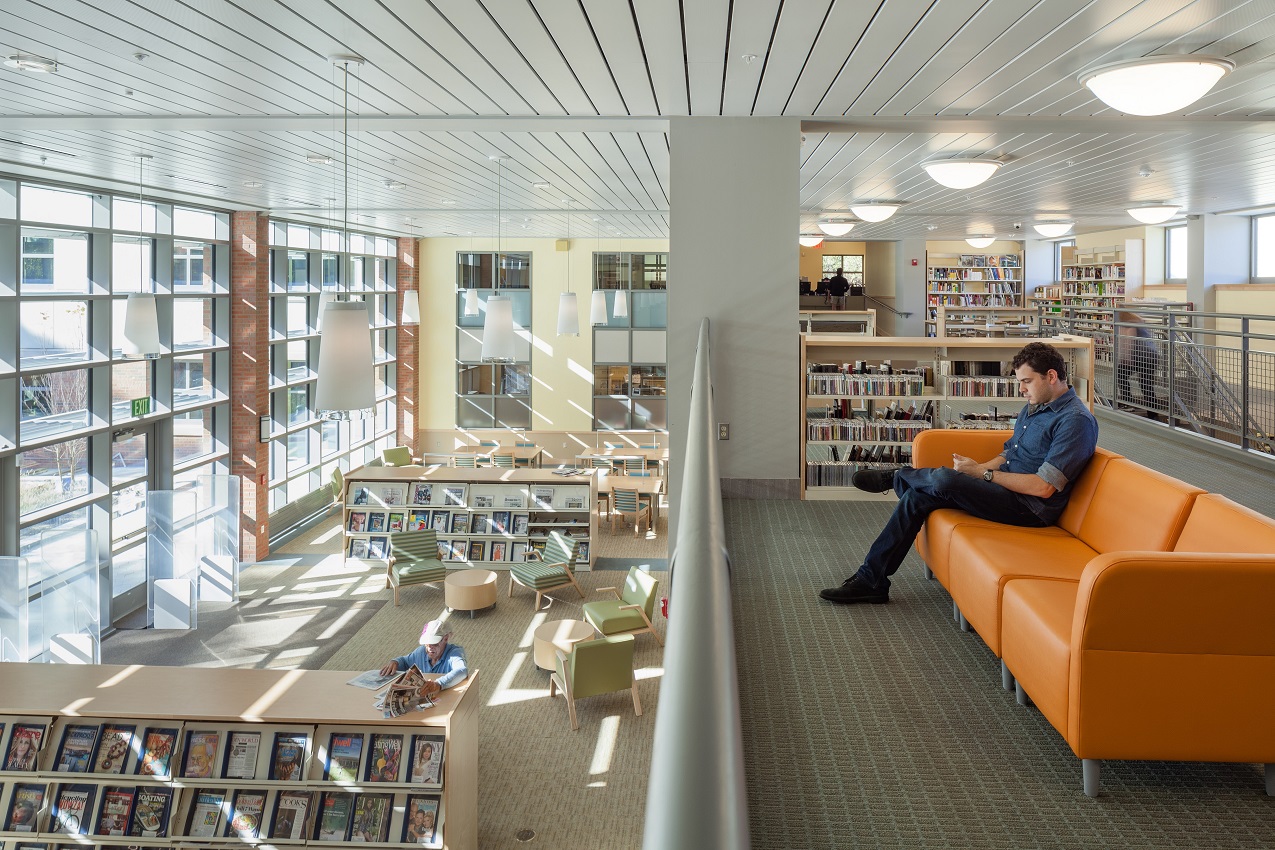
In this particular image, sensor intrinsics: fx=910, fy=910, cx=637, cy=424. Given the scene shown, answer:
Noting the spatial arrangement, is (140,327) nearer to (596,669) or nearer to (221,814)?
(221,814)

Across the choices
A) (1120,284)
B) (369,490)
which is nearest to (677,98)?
(369,490)

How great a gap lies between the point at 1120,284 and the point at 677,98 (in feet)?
54.3

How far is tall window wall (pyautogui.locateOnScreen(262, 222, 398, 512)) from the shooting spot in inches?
608

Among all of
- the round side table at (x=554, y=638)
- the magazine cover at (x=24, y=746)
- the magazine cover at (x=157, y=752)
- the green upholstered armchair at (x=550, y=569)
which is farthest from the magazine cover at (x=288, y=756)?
the green upholstered armchair at (x=550, y=569)

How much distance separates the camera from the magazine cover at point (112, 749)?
5.91 m

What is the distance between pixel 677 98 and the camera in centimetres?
514

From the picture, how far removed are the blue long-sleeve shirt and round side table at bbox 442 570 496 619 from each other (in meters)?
4.85

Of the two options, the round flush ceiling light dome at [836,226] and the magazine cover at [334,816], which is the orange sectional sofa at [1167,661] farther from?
the round flush ceiling light dome at [836,226]

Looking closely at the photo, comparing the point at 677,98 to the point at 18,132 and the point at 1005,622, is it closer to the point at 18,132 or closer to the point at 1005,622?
the point at 1005,622

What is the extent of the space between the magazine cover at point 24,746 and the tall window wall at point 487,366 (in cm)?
1575

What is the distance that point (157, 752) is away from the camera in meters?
5.90

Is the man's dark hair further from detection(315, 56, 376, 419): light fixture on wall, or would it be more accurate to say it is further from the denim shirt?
detection(315, 56, 376, 419): light fixture on wall

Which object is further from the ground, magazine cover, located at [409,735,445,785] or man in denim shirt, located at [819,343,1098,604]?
man in denim shirt, located at [819,343,1098,604]

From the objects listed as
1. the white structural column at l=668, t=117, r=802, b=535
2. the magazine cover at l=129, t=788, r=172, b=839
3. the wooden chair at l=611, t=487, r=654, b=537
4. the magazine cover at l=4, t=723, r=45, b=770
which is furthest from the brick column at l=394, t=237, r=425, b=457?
the white structural column at l=668, t=117, r=802, b=535
